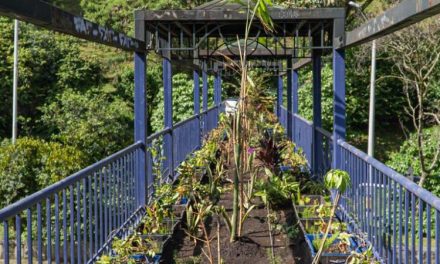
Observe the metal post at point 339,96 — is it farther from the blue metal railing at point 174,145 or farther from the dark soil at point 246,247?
the blue metal railing at point 174,145

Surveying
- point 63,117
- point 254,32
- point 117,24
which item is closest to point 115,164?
point 254,32

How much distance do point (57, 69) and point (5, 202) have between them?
40.3 feet

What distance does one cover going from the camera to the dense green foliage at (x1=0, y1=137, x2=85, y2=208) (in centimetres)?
1530

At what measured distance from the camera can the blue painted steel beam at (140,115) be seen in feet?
21.0

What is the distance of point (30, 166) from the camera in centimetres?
1567

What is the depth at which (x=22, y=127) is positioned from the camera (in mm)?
25828

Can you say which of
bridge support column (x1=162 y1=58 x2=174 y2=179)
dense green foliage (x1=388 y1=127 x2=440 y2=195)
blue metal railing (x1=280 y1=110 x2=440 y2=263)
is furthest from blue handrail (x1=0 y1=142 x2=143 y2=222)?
dense green foliage (x1=388 y1=127 x2=440 y2=195)

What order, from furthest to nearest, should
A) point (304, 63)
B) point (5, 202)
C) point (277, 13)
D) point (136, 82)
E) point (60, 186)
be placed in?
point (5, 202) < point (304, 63) < point (277, 13) < point (136, 82) < point (60, 186)

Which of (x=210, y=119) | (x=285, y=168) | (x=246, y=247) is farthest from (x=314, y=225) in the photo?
(x=210, y=119)

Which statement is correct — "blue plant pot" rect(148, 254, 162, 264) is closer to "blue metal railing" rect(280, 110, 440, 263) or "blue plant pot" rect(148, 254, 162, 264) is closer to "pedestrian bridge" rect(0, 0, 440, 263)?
"pedestrian bridge" rect(0, 0, 440, 263)

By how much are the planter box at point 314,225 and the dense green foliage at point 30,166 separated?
1012cm

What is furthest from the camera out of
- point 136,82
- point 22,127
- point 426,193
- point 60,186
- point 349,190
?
point 22,127

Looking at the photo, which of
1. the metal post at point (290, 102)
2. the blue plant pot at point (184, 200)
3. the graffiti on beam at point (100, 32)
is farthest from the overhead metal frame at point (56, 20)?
the metal post at point (290, 102)

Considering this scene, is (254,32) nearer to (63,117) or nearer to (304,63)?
(304,63)
